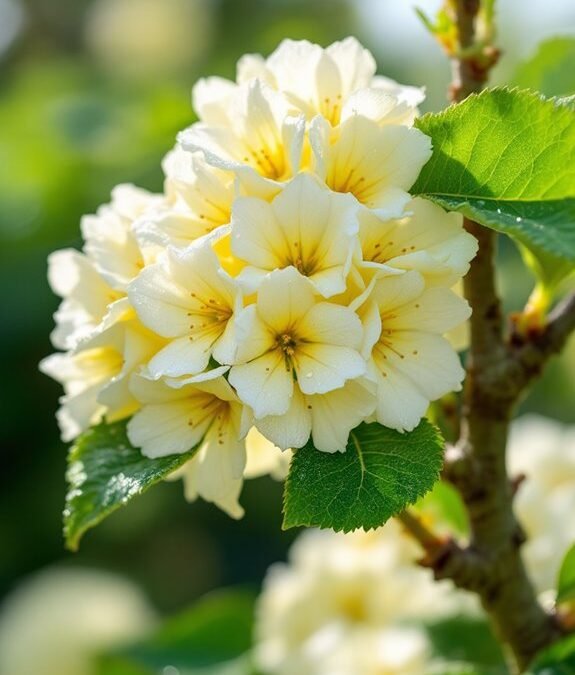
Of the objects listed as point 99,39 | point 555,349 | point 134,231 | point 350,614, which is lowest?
point 99,39

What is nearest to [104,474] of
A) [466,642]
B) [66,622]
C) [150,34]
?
[466,642]

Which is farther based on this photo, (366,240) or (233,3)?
(233,3)

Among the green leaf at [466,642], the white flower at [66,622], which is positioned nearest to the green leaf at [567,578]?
the green leaf at [466,642]

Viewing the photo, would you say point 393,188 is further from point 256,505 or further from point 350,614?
point 256,505

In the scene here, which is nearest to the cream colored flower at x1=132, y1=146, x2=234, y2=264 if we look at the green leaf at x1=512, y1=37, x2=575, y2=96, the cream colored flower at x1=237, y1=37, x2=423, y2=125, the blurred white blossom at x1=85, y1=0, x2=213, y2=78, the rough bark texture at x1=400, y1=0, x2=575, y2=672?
the cream colored flower at x1=237, y1=37, x2=423, y2=125

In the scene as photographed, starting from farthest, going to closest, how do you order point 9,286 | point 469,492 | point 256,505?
1. point 256,505
2. point 9,286
3. point 469,492

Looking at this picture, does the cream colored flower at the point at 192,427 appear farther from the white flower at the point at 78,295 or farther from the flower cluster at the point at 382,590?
the flower cluster at the point at 382,590

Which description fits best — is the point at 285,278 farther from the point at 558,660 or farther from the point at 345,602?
the point at 345,602

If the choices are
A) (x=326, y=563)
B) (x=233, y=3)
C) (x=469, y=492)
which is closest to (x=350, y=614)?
(x=326, y=563)
